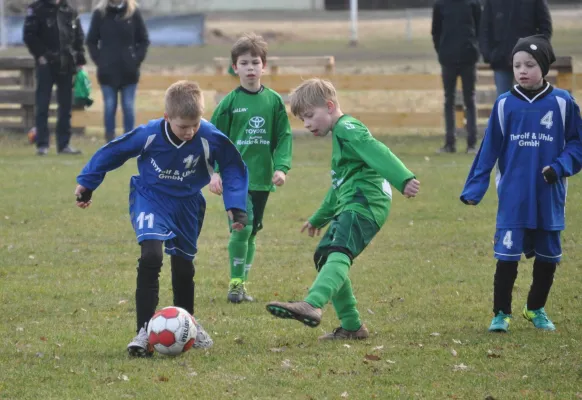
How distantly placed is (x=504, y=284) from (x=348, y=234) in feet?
3.72

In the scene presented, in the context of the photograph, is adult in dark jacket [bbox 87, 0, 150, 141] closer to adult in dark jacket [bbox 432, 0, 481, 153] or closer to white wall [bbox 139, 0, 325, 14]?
adult in dark jacket [bbox 432, 0, 481, 153]

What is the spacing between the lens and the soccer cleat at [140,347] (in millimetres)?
6020

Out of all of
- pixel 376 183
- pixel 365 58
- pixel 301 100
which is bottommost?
pixel 365 58

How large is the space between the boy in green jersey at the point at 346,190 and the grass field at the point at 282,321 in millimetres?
396

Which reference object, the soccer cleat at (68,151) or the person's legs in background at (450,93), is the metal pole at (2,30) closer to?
the soccer cleat at (68,151)

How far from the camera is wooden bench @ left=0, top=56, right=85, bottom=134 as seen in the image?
727 inches

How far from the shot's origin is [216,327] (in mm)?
6840

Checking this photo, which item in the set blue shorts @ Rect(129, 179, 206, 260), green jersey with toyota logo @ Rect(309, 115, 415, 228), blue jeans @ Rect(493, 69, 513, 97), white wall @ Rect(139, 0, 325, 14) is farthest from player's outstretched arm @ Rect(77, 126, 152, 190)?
white wall @ Rect(139, 0, 325, 14)

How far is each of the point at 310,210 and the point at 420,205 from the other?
1.20 metres

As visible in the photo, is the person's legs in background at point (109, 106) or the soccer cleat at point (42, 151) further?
the soccer cleat at point (42, 151)

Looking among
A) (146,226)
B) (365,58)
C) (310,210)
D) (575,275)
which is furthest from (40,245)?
(365,58)

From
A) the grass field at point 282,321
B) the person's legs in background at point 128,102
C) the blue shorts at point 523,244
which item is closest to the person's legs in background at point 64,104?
the person's legs in background at point 128,102

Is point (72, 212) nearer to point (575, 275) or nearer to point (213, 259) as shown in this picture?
point (213, 259)

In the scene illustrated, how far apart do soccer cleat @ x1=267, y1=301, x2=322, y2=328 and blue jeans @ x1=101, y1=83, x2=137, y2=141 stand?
10.1 metres
